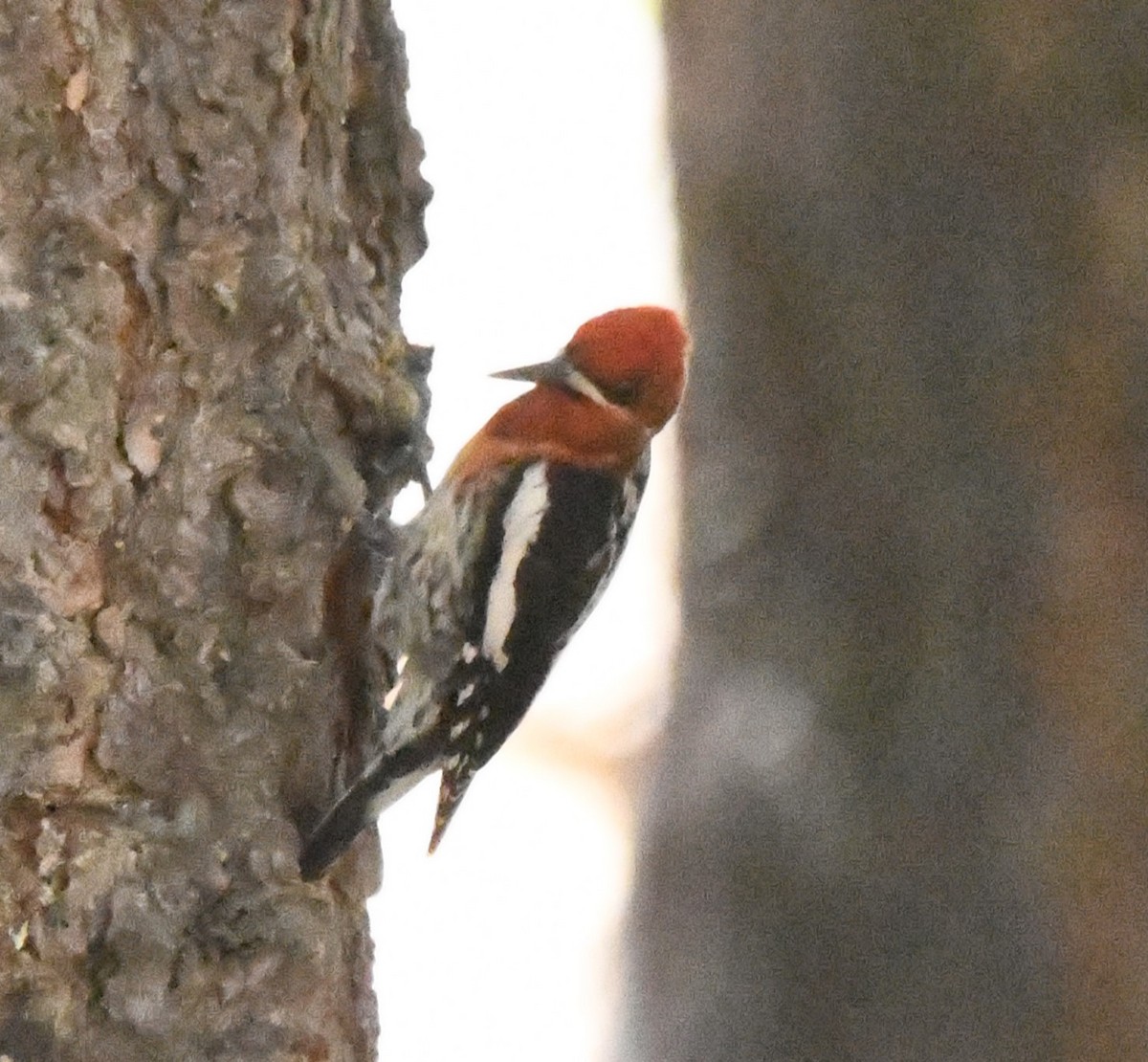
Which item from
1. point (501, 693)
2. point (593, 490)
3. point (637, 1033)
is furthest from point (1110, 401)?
point (637, 1033)

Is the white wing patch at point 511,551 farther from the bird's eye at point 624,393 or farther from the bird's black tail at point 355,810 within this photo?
the bird's black tail at point 355,810

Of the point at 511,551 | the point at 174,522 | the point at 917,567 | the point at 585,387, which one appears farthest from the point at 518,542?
the point at 174,522

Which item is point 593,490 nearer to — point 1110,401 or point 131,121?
point 1110,401

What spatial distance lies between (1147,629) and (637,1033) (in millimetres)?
1073

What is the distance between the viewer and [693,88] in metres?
3.27

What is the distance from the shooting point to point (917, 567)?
9.33 feet

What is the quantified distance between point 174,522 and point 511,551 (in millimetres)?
764

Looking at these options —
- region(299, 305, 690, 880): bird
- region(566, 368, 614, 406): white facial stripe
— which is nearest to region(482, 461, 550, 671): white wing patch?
region(299, 305, 690, 880): bird

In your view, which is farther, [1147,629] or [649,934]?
[649,934]

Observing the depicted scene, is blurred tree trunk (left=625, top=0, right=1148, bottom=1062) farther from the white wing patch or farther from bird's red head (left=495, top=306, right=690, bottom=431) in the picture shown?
the white wing patch

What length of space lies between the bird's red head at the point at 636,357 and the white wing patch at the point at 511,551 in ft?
0.61

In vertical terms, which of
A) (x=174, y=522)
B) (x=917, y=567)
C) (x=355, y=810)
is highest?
(x=174, y=522)

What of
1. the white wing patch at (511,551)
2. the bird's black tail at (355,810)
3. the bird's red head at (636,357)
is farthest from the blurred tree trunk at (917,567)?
the bird's black tail at (355,810)

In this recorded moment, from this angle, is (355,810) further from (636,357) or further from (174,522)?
(636,357)
